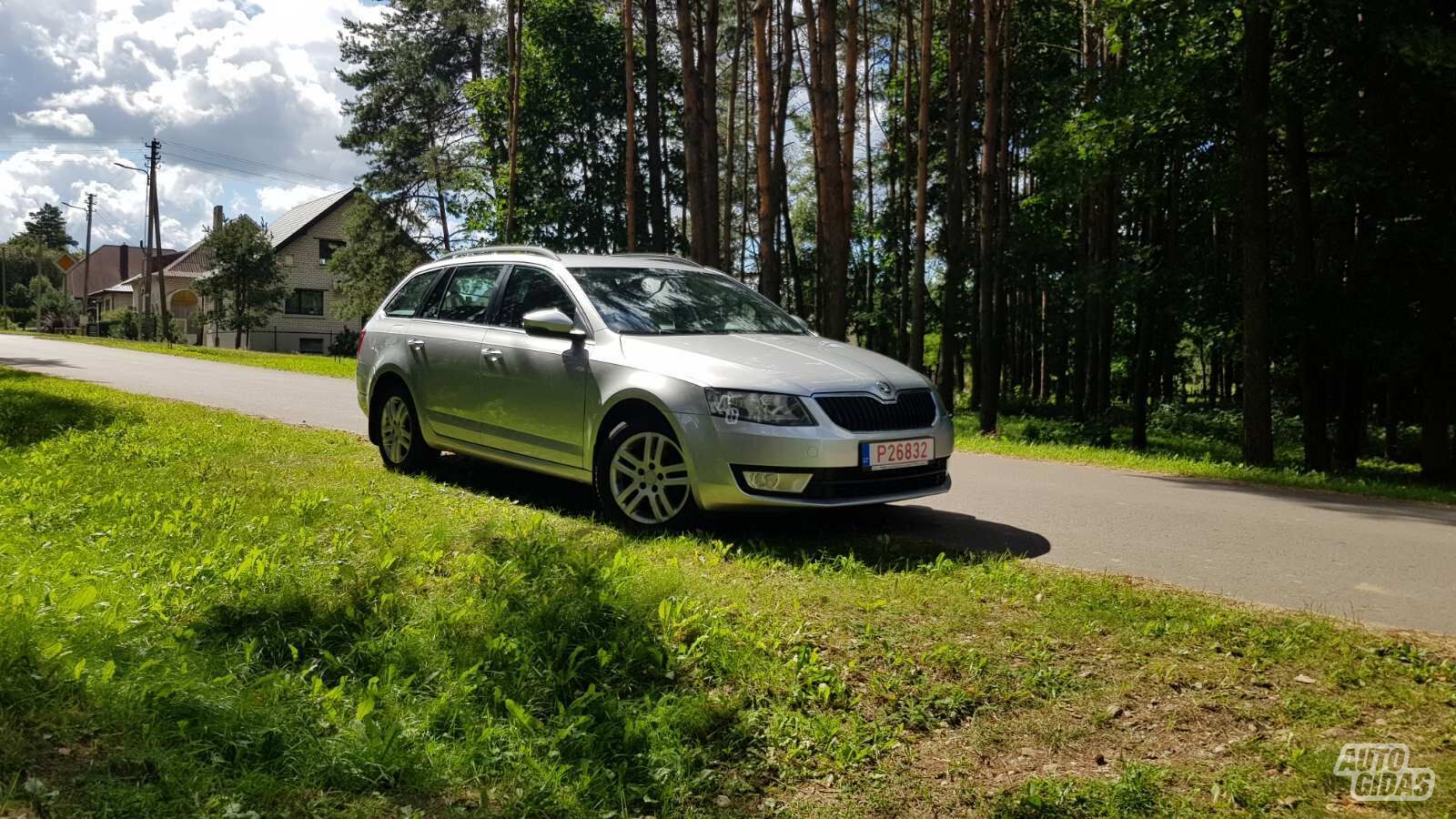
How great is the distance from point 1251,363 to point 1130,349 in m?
22.4

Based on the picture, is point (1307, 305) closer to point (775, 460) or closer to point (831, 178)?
point (831, 178)

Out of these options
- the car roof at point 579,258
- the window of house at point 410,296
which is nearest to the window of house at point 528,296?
the car roof at point 579,258

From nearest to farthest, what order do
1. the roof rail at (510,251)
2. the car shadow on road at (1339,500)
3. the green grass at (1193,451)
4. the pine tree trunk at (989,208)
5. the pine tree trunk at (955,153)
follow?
the roof rail at (510,251) < the car shadow on road at (1339,500) < the green grass at (1193,451) < the pine tree trunk at (989,208) < the pine tree trunk at (955,153)

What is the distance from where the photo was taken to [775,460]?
5566mm

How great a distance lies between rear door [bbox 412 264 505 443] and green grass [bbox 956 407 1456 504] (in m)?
7.23

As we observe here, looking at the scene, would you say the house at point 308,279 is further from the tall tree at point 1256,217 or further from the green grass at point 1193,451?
the tall tree at point 1256,217

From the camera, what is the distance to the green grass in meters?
11.1

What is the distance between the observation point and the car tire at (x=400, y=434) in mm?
8039

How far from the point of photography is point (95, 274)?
118 m

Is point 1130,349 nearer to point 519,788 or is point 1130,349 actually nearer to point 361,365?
point 361,365

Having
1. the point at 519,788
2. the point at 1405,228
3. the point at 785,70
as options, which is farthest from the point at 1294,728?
the point at 785,70

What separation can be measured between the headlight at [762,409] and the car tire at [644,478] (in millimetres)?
402

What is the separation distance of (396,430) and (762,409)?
3.90m

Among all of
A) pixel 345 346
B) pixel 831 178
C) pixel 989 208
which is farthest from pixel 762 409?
pixel 345 346
